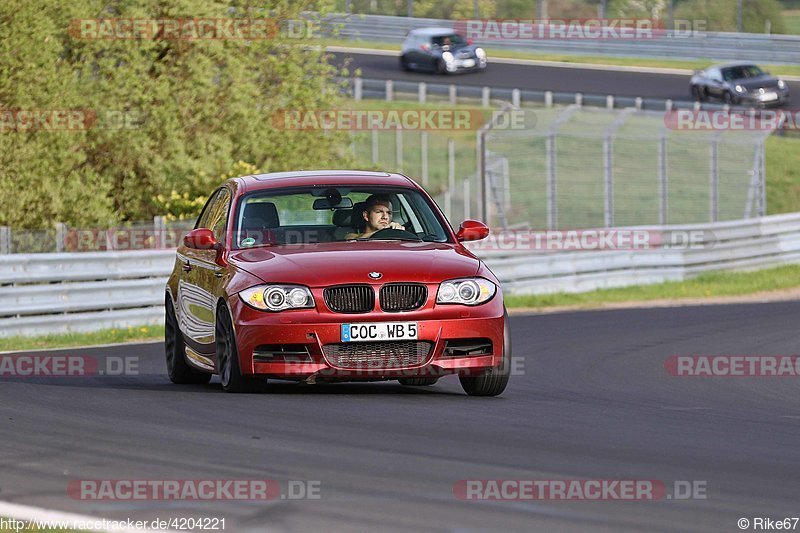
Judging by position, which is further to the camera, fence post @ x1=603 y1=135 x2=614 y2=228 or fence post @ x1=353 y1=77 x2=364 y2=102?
fence post @ x1=353 y1=77 x2=364 y2=102

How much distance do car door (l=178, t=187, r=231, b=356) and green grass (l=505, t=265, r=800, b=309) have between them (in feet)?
39.6

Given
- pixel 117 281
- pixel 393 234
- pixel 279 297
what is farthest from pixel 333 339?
pixel 117 281

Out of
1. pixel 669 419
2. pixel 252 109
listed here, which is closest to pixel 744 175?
pixel 252 109

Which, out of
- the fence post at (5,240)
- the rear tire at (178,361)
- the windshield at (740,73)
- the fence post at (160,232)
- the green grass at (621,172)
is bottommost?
the green grass at (621,172)

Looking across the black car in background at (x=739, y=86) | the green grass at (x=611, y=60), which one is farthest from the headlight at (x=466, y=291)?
the green grass at (x=611, y=60)

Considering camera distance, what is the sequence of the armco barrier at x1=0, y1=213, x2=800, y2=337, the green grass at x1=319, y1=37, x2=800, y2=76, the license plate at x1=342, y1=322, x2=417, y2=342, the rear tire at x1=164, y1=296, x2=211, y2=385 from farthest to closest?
the green grass at x1=319, y1=37, x2=800, y2=76 < the armco barrier at x1=0, y1=213, x2=800, y2=337 < the rear tire at x1=164, y1=296, x2=211, y2=385 < the license plate at x1=342, y1=322, x2=417, y2=342

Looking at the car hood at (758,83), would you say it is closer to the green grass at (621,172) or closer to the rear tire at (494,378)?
the green grass at (621,172)

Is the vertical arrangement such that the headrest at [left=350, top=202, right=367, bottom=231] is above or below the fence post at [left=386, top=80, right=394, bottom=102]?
above

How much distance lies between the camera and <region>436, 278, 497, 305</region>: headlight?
995 cm

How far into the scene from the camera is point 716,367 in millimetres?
14219

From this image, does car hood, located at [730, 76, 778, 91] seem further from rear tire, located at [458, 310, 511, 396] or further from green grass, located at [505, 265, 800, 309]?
rear tire, located at [458, 310, 511, 396]

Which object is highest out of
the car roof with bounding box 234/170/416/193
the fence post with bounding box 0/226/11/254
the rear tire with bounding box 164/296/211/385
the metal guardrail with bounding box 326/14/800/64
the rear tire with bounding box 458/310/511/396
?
the car roof with bounding box 234/170/416/193

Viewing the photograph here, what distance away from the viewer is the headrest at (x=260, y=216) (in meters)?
11.0

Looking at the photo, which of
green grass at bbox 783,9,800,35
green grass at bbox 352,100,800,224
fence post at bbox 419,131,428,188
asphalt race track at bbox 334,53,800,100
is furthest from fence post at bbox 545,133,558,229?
green grass at bbox 783,9,800,35
